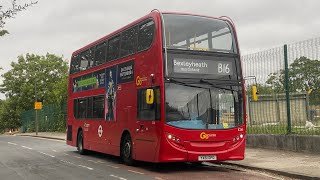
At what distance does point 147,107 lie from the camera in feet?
39.9

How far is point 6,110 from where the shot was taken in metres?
74.4

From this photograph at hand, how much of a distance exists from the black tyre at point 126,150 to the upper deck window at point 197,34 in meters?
3.54

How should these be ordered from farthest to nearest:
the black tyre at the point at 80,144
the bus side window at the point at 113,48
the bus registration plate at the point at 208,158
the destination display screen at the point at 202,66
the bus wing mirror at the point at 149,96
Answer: the black tyre at the point at 80,144 → the bus side window at the point at 113,48 → the destination display screen at the point at 202,66 → the bus registration plate at the point at 208,158 → the bus wing mirror at the point at 149,96

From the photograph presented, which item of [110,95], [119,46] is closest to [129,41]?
[119,46]

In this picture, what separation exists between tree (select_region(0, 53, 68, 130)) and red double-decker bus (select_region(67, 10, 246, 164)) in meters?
58.8

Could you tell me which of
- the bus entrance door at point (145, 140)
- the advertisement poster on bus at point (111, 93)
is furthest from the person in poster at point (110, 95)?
the bus entrance door at point (145, 140)

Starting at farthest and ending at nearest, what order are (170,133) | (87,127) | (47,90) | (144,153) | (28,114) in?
(47,90), (28,114), (87,127), (144,153), (170,133)

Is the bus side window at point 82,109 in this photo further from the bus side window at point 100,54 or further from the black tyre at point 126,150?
the black tyre at point 126,150

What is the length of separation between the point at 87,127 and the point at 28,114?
45.4m

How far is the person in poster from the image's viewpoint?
14.7 meters

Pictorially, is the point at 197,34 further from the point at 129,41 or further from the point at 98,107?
the point at 98,107

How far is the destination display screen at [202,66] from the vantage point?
38.0 feet

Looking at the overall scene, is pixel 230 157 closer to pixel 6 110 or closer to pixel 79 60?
pixel 79 60

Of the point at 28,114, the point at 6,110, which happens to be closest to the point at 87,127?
the point at 28,114
